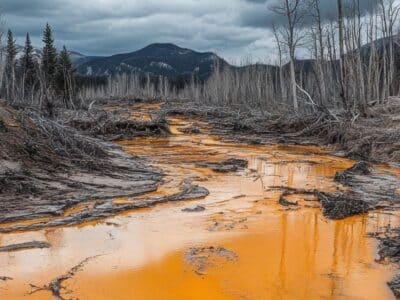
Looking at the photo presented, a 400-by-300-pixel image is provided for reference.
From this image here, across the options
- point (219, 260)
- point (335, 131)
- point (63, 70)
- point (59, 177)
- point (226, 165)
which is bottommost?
point (219, 260)

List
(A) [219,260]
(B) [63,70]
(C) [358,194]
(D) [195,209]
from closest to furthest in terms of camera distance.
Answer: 1. (A) [219,260]
2. (D) [195,209]
3. (C) [358,194]
4. (B) [63,70]

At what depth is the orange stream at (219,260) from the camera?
5.10 meters

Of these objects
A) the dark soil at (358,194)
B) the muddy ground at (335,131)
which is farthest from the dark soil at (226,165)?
the muddy ground at (335,131)

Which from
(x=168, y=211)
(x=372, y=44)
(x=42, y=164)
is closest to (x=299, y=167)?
(x=168, y=211)

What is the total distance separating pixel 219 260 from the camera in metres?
5.95

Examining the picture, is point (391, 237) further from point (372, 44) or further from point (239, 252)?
point (372, 44)

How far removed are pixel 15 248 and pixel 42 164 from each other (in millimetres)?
4083

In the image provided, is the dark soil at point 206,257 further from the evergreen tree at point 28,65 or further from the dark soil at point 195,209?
the evergreen tree at point 28,65

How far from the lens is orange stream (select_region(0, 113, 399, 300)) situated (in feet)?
16.7

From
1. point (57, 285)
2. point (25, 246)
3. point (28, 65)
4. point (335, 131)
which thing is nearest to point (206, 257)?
point (57, 285)

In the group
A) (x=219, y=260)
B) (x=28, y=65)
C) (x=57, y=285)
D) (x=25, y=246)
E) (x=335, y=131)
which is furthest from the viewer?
(x=28, y=65)

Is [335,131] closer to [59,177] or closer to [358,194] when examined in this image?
[358,194]

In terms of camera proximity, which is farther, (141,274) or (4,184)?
(4,184)

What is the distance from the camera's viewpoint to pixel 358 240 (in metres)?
6.80
